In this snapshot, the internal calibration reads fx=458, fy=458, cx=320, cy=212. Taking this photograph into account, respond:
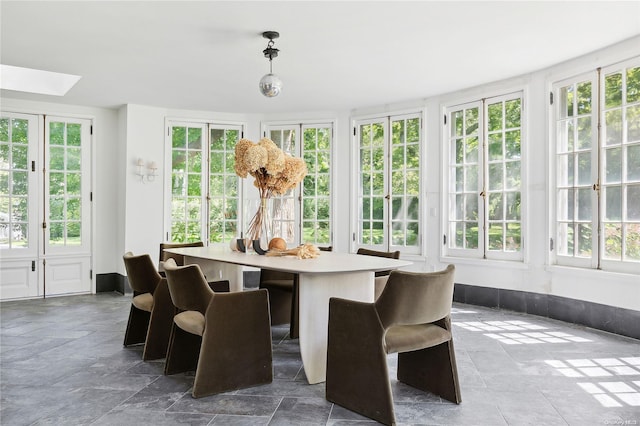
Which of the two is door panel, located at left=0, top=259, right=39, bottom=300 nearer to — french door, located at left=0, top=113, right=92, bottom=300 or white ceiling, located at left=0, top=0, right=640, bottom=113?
french door, located at left=0, top=113, right=92, bottom=300

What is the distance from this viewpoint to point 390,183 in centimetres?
641

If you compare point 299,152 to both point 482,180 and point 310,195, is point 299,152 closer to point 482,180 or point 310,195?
point 310,195

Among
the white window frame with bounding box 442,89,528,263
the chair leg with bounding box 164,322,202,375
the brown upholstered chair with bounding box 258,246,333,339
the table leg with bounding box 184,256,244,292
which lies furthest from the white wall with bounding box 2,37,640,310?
the chair leg with bounding box 164,322,202,375

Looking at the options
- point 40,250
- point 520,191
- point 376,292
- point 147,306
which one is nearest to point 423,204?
point 520,191

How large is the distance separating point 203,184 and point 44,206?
6.99 feet

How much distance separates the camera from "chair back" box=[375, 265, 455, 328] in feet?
7.66

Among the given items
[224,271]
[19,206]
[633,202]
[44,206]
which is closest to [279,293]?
[224,271]

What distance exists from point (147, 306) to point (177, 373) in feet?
2.21

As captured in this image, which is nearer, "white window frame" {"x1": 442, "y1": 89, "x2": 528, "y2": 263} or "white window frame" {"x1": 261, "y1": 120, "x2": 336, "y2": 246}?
"white window frame" {"x1": 442, "y1": 89, "x2": 528, "y2": 263}

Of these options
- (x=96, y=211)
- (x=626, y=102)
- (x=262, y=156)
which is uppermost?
(x=626, y=102)

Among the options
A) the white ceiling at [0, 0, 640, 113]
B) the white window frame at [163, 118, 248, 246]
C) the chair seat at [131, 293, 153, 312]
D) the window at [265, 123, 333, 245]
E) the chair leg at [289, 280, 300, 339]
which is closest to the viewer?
the white ceiling at [0, 0, 640, 113]

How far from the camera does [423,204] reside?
20.0ft

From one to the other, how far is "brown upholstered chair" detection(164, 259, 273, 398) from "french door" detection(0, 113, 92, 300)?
13.8 feet

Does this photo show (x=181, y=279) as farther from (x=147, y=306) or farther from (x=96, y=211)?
(x=96, y=211)
